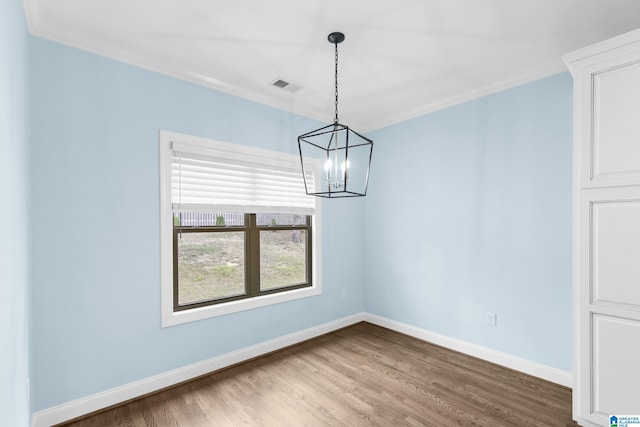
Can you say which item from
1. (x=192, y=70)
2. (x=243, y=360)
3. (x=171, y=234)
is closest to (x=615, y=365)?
(x=243, y=360)

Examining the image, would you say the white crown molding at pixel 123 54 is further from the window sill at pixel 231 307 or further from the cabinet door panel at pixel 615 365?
the cabinet door panel at pixel 615 365

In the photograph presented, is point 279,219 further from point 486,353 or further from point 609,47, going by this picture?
point 609,47

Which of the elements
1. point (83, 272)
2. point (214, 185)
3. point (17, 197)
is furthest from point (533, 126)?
point (83, 272)

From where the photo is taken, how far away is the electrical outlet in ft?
10.1

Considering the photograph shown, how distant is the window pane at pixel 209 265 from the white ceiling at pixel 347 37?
148cm

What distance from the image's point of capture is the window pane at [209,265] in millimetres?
2896

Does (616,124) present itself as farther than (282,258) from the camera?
No

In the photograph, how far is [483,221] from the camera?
3.19 m

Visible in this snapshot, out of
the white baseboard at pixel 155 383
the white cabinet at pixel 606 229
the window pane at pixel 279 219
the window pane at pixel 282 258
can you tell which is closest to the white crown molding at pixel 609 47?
the white cabinet at pixel 606 229

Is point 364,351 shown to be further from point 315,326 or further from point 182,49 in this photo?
point 182,49

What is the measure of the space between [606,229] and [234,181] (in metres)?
2.91

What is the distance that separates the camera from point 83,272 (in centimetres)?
224

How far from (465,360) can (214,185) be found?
9.95 feet

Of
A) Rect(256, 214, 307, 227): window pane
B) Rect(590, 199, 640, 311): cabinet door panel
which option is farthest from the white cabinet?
Rect(256, 214, 307, 227): window pane
